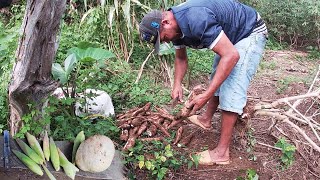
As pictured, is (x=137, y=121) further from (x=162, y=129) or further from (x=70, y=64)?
(x=70, y=64)

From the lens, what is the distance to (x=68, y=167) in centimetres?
262

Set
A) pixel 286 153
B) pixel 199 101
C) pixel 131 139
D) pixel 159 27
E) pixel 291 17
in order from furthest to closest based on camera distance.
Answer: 1. pixel 291 17
2. pixel 131 139
3. pixel 286 153
4. pixel 199 101
5. pixel 159 27

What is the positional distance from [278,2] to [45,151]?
508 cm

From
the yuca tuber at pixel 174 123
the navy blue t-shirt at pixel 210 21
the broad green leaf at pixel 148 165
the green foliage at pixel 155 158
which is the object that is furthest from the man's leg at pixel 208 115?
the broad green leaf at pixel 148 165

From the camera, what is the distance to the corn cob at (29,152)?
8.36 ft

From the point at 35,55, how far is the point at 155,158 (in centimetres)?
117

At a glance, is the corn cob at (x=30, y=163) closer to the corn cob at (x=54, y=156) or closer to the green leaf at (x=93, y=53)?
the corn cob at (x=54, y=156)

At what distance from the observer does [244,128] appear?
10.9 feet

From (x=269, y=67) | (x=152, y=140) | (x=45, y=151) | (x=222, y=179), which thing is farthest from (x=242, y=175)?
(x=269, y=67)

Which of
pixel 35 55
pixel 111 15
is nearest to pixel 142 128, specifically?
pixel 35 55

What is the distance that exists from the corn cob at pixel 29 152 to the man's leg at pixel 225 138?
1.30 m

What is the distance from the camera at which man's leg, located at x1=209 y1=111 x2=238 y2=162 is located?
3051 millimetres

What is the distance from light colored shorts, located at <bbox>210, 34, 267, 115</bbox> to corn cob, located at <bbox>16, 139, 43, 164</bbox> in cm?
132

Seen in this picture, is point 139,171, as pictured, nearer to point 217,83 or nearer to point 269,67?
point 217,83
